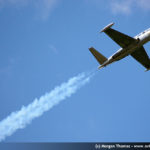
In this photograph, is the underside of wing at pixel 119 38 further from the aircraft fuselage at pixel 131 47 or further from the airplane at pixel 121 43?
the aircraft fuselage at pixel 131 47

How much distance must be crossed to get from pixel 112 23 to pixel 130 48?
7189 mm

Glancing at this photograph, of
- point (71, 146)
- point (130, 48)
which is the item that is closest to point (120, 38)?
point (130, 48)

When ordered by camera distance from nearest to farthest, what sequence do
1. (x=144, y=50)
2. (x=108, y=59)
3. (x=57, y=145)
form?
(x=57, y=145) < (x=108, y=59) < (x=144, y=50)

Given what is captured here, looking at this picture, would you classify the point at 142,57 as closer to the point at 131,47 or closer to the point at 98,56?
the point at 131,47

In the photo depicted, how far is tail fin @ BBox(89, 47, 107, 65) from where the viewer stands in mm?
82188

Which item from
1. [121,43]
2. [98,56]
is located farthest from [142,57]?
[98,56]

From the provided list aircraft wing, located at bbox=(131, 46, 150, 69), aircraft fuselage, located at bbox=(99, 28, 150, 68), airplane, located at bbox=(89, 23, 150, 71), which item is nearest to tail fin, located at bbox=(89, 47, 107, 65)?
airplane, located at bbox=(89, 23, 150, 71)

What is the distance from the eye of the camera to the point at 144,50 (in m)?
88.0

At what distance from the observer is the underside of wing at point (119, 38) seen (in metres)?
78.7

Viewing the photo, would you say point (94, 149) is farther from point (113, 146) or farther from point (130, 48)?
point (130, 48)

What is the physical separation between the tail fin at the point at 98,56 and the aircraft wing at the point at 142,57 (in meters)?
9.82

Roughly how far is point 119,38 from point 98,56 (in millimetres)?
6271

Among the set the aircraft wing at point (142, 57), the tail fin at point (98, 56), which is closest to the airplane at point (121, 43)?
the tail fin at point (98, 56)

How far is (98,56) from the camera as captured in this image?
271 ft
